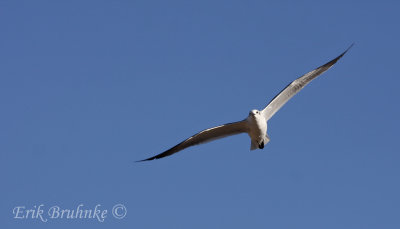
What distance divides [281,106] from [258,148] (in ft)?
4.04

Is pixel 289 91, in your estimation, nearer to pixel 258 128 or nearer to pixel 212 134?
pixel 258 128

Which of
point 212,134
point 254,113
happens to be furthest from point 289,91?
point 212,134

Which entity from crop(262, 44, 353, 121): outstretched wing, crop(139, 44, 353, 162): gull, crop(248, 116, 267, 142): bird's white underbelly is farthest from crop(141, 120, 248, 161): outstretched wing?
crop(262, 44, 353, 121): outstretched wing

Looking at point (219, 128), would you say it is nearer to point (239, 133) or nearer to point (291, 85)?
point (239, 133)

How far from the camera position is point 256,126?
13930mm

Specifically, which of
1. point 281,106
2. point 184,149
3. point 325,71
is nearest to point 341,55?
point 325,71

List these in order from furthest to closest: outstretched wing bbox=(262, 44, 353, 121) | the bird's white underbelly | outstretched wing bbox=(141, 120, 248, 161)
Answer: outstretched wing bbox=(262, 44, 353, 121) → outstretched wing bbox=(141, 120, 248, 161) → the bird's white underbelly

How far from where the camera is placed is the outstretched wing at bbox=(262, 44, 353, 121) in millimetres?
14633

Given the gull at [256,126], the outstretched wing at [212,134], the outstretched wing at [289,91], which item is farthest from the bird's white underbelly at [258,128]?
the outstretched wing at [289,91]

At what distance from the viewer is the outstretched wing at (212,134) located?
47.0 ft

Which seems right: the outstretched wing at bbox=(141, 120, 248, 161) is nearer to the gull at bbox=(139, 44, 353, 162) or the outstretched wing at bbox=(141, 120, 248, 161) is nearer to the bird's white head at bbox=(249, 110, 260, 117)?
the gull at bbox=(139, 44, 353, 162)

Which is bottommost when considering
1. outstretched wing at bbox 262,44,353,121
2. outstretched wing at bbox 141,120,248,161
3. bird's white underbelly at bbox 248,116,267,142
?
bird's white underbelly at bbox 248,116,267,142

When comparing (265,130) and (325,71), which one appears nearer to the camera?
(265,130)

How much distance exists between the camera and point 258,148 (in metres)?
14.3
